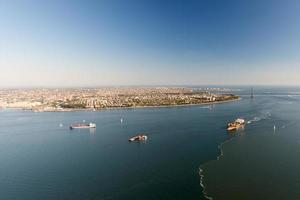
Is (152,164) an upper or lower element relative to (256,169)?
lower

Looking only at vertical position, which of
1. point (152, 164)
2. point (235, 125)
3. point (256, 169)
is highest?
point (235, 125)

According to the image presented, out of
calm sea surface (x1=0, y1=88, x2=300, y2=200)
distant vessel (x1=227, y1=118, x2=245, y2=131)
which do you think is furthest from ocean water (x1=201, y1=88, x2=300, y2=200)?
distant vessel (x1=227, y1=118, x2=245, y2=131)

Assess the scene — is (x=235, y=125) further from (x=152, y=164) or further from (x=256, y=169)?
(x=152, y=164)

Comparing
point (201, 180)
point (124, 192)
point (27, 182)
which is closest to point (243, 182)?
point (201, 180)

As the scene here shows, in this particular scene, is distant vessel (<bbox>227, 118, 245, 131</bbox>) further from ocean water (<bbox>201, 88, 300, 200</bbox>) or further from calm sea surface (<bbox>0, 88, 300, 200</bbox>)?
ocean water (<bbox>201, 88, 300, 200</bbox>)

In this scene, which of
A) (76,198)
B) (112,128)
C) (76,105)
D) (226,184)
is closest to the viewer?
(76,198)

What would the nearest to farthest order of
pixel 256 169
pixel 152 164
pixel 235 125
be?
pixel 256 169 → pixel 152 164 → pixel 235 125

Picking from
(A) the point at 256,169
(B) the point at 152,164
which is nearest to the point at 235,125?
(A) the point at 256,169

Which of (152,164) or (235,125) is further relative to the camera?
(235,125)

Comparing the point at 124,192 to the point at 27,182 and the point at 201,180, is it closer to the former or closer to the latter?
the point at 201,180

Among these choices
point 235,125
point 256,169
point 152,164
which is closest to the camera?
point 256,169
